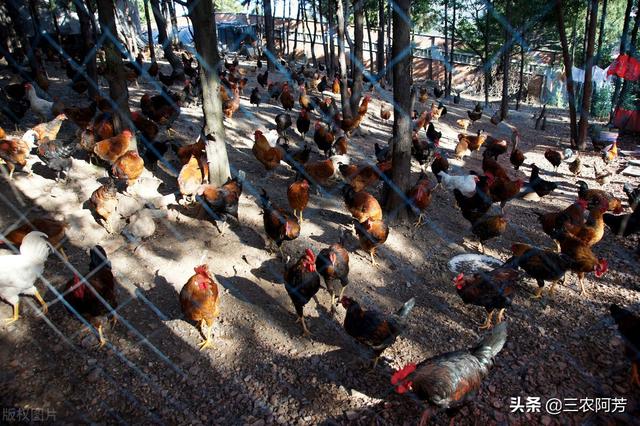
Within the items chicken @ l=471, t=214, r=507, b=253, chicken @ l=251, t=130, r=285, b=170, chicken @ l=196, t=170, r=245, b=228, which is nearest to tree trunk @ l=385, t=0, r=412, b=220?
chicken @ l=471, t=214, r=507, b=253

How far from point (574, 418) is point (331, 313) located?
9.56 feet

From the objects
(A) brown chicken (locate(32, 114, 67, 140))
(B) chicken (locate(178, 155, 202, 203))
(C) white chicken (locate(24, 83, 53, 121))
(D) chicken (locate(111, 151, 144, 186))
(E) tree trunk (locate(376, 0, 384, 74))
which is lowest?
(B) chicken (locate(178, 155, 202, 203))

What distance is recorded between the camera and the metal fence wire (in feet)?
13.1

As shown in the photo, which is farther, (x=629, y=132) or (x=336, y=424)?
(x=629, y=132)

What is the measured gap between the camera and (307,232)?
23.0ft

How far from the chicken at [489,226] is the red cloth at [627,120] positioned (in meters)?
14.1

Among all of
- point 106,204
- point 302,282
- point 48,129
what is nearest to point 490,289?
point 302,282

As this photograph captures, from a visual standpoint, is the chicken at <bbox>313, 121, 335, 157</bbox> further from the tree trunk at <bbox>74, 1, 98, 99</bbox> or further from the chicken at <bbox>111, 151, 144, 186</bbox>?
the tree trunk at <bbox>74, 1, 98, 99</bbox>

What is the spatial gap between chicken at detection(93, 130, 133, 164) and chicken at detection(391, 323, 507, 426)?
6.66 m

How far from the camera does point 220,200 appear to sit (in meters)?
6.37

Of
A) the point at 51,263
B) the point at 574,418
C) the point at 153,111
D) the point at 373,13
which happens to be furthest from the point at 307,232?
the point at 373,13

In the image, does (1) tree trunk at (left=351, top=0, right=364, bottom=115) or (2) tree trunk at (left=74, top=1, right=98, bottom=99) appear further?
(1) tree trunk at (left=351, top=0, right=364, bottom=115)

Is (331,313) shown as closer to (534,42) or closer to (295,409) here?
(295,409)

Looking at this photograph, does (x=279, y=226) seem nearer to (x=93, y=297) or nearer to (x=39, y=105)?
(x=93, y=297)
